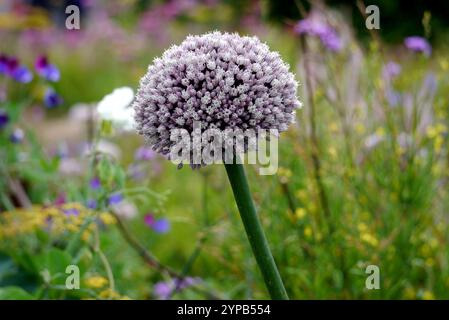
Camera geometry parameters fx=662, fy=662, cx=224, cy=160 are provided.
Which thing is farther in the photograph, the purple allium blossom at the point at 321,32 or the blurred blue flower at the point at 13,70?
the blurred blue flower at the point at 13,70

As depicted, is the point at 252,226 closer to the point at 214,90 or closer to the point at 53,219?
the point at 214,90

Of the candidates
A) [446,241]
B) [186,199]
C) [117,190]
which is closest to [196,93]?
[117,190]

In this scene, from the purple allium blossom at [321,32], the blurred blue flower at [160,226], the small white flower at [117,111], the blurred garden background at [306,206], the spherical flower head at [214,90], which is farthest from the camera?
the blurred blue flower at [160,226]

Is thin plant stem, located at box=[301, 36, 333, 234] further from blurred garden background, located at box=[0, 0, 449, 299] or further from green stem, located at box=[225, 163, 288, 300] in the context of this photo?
green stem, located at box=[225, 163, 288, 300]

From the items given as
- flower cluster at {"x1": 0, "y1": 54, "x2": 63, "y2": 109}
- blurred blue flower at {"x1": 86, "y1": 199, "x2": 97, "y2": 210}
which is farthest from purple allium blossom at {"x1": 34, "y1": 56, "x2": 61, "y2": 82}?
blurred blue flower at {"x1": 86, "y1": 199, "x2": 97, "y2": 210}

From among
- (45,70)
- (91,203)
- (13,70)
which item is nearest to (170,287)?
(91,203)

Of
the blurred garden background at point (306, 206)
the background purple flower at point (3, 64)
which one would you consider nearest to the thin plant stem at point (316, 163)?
the blurred garden background at point (306, 206)

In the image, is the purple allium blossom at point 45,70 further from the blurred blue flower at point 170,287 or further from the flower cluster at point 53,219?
the blurred blue flower at point 170,287
